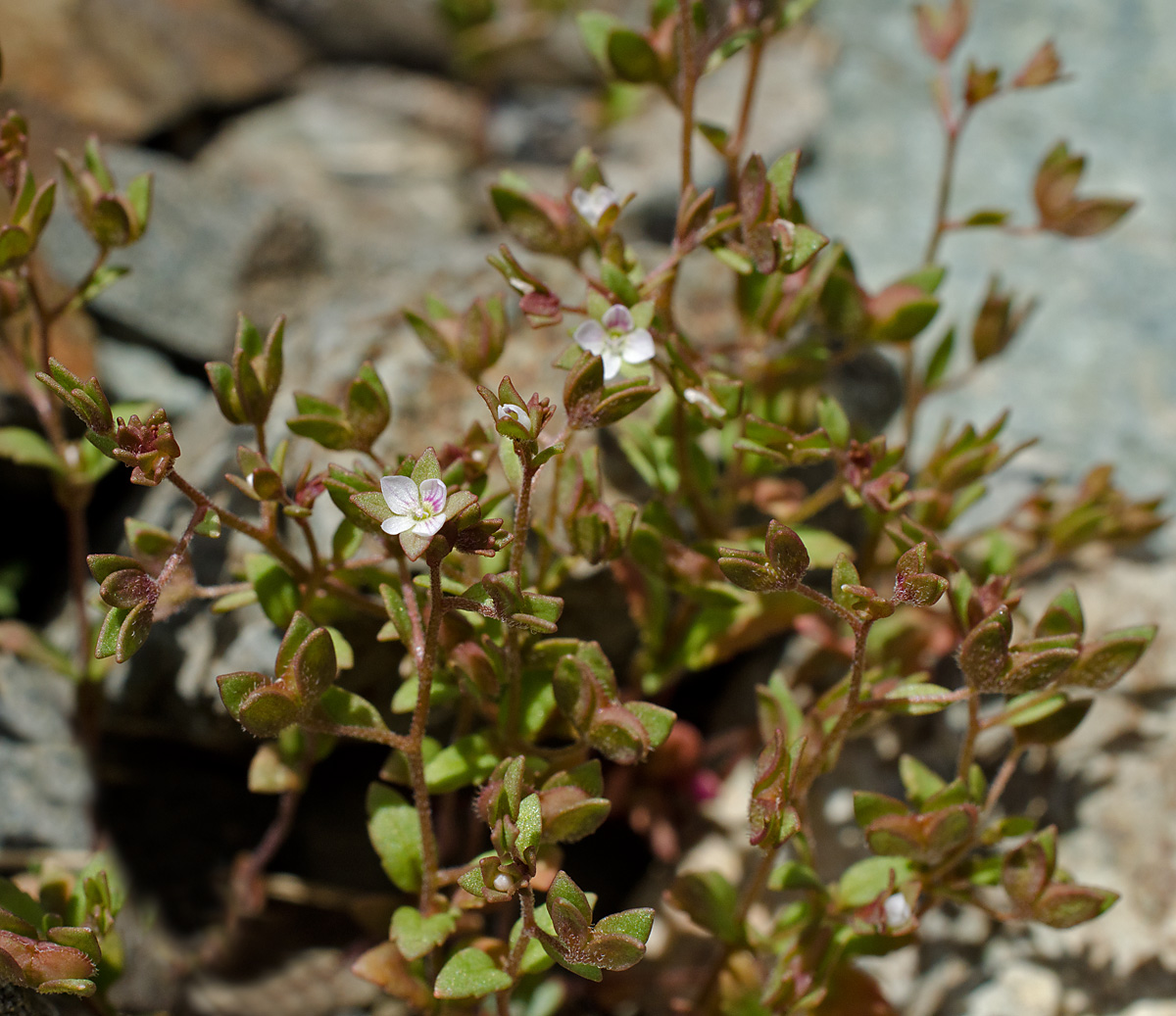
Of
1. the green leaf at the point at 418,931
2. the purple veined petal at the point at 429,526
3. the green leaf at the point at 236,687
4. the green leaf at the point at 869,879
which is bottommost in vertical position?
the green leaf at the point at 869,879

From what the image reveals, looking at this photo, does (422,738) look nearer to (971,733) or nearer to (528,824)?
(528,824)

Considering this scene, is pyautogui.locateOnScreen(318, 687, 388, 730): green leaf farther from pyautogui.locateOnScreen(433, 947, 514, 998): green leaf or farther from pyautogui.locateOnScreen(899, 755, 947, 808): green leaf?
pyautogui.locateOnScreen(899, 755, 947, 808): green leaf

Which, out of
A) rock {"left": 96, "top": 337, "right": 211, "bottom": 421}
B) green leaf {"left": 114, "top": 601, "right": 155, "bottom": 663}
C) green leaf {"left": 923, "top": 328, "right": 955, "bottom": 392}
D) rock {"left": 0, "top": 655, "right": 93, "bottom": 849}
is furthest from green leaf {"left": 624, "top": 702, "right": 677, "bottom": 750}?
rock {"left": 96, "top": 337, "right": 211, "bottom": 421}

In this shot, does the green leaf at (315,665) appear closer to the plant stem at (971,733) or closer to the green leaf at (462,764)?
the green leaf at (462,764)

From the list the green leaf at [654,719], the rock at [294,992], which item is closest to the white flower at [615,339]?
the green leaf at [654,719]

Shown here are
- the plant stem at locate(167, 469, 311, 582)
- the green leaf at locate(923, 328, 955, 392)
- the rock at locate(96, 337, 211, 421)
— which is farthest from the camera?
the rock at locate(96, 337, 211, 421)

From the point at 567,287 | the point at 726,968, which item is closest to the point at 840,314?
the point at 567,287
